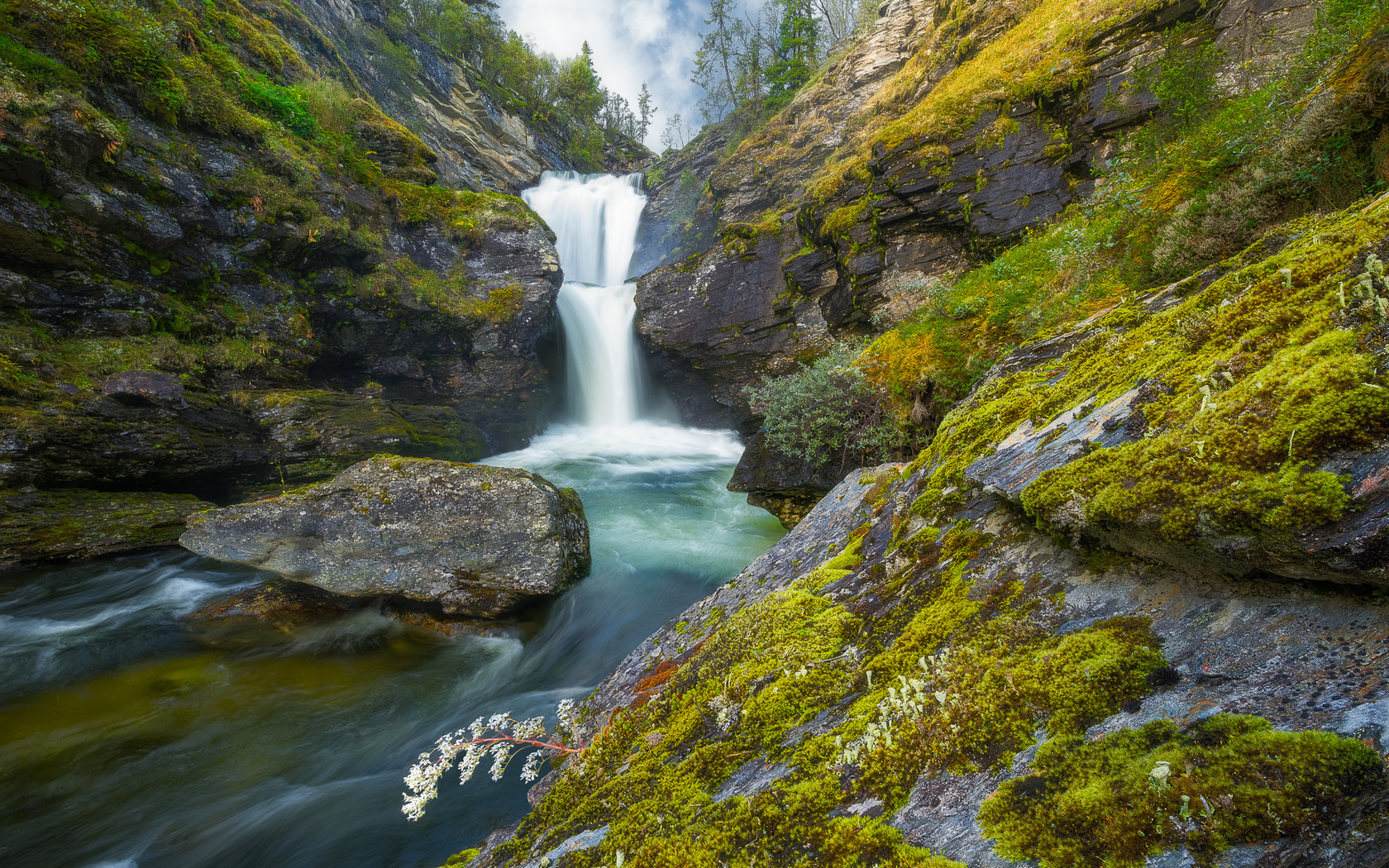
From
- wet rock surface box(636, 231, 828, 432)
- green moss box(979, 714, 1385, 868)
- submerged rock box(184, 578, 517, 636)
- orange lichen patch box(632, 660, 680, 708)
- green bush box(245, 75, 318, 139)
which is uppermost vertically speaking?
green bush box(245, 75, 318, 139)

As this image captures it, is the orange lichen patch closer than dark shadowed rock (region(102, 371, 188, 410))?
Yes

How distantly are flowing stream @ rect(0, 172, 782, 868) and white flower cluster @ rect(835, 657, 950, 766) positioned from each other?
383 cm

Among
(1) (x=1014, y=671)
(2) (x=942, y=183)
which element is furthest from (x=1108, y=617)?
(2) (x=942, y=183)

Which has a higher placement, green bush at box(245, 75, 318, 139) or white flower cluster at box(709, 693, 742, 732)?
green bush at box(245, 75, 318, 139)

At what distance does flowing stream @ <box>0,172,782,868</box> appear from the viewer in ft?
13.8

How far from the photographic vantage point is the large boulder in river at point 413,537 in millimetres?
6734

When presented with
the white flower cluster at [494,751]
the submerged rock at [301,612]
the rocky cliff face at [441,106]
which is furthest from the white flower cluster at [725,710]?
the rocky cliff face at [441,106]

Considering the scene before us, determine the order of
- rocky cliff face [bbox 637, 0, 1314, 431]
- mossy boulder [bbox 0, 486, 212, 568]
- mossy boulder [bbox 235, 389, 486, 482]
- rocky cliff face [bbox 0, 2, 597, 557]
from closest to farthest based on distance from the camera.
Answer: mossy boulder [bbox 0, 486, 212, 568] → rocky cliff face [bbox 0, 2, 597, 557] → rocky cliff face [bbox 637, 0, 1314, 431] → mossy boulder [bbox 235, 389, 486, 482]

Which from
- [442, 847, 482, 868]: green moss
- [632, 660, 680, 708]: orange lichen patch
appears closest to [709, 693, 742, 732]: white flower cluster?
[632, 660, 680, 708]: orange lichen patch

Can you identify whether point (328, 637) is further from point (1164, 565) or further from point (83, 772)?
point (1164, 565)

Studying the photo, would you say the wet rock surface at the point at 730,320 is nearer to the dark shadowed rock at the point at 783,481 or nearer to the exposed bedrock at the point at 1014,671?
the dark shadowed rock at the point at 783,481

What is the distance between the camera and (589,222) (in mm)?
32250

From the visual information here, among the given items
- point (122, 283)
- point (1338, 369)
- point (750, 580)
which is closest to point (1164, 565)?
point (1338, 369)

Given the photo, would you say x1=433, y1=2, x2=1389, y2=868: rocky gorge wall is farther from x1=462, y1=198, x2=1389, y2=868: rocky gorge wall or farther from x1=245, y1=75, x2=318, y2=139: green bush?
x1=245, y1=75, x2=318, y2=139: green bush
